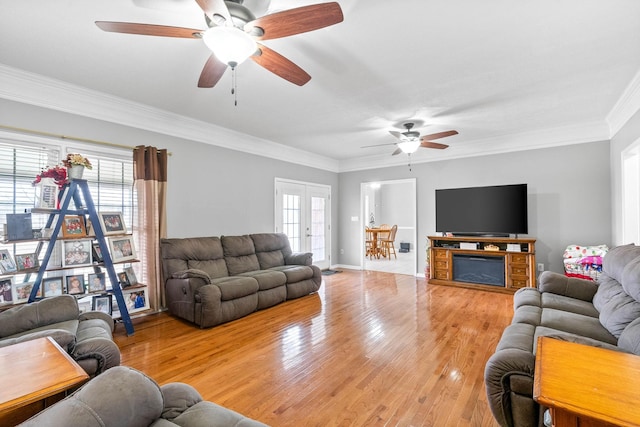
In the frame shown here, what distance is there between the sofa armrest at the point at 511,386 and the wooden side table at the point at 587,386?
39 cm

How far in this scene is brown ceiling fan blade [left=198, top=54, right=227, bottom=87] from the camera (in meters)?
2.23

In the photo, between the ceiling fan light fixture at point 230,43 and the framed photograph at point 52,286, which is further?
the framed photograph at point 52,286

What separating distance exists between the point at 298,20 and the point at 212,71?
95 cm

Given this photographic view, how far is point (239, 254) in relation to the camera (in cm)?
469

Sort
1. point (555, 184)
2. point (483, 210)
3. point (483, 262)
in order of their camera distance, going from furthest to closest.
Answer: point (483, 210), point (483, 262), point (555, 184)

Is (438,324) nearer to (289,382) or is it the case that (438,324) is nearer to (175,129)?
(289,382)

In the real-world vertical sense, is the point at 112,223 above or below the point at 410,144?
below

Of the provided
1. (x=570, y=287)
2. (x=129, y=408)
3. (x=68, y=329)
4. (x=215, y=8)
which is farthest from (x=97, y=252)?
(x=570, y=287)

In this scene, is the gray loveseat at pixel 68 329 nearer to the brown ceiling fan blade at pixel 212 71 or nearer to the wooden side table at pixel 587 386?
the brown ceiling fan blade at pixel 212 71

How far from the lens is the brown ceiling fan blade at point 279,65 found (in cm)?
209

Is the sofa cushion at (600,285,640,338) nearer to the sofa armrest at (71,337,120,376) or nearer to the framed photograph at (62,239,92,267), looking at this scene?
the sofa armrest at (71,337,120,376)

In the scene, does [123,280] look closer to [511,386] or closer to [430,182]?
[511,386]

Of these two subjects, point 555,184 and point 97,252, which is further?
point 555,184

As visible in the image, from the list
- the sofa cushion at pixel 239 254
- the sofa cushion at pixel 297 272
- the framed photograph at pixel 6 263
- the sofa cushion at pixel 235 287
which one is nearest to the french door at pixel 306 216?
the sofa cushion at pixel 239 254
